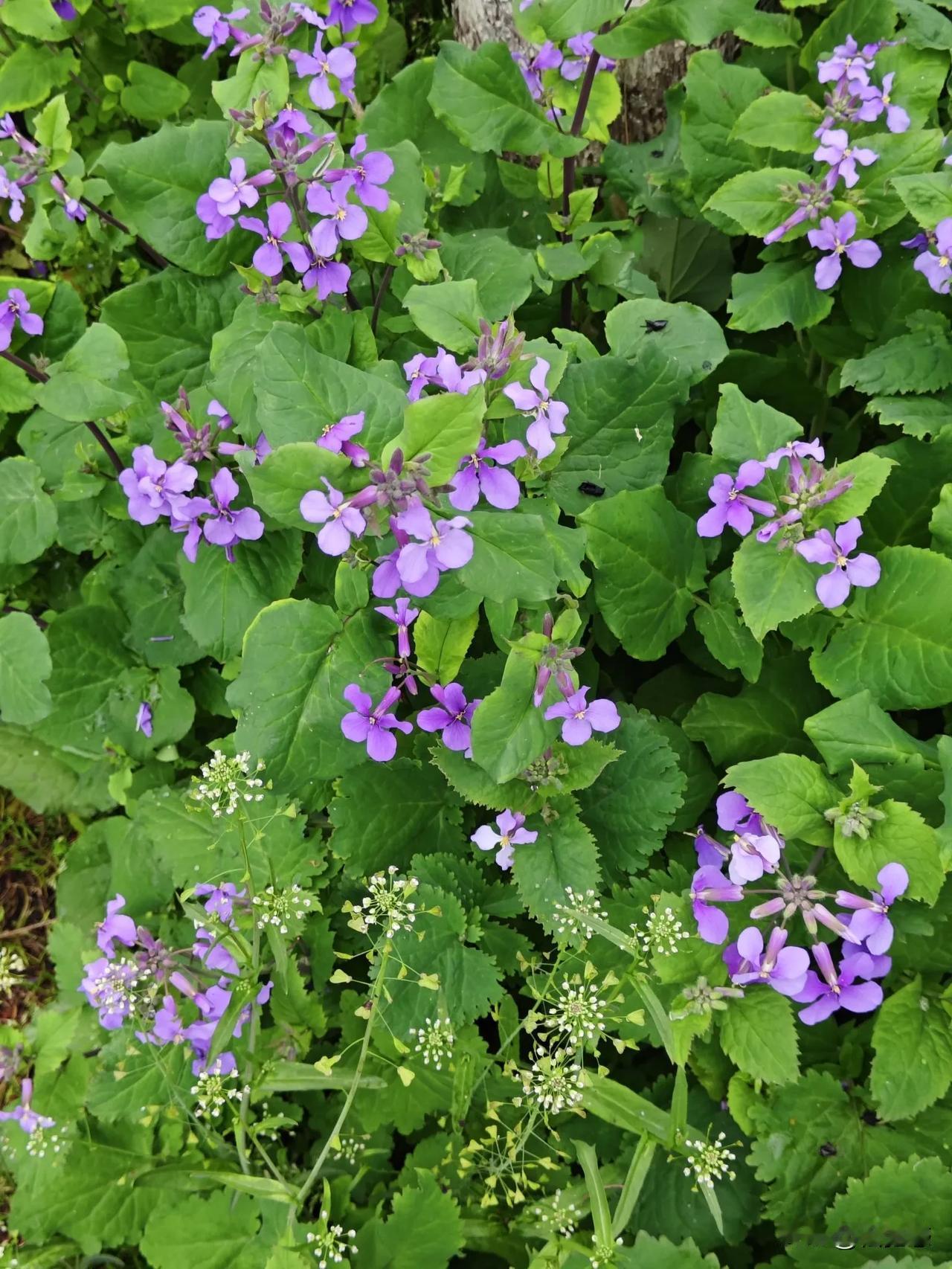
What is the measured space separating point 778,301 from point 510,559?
1.46m

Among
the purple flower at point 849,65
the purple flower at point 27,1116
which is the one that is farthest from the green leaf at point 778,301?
the purple flower at point 27,1116

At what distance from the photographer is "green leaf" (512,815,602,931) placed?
2.26 m

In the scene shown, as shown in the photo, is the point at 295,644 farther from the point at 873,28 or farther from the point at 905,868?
the point at 873,28

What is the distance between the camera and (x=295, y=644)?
218 cm

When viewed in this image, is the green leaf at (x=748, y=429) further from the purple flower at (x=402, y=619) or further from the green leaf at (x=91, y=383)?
the green leaf at (x=91, y=383)

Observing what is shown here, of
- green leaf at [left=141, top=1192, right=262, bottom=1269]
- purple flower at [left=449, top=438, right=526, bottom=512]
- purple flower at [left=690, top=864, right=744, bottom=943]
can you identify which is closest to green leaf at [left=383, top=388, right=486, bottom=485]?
purple flower at [left=449, top=438, right=526, bottom=512]

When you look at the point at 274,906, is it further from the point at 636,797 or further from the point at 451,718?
the point at 636,797

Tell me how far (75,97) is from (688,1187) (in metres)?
4.72

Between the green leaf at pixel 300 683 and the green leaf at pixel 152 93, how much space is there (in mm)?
2624

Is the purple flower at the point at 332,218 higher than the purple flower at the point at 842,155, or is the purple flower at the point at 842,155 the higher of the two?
the purple flower at the point at 842,155

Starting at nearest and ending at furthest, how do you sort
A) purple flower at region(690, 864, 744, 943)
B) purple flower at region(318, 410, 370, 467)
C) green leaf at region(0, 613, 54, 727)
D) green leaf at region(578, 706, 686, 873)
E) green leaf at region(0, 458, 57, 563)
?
purple flower at region(318, 410, 370, 467) → purple flower at region(690, 864, 744, 943) → green leaf at region(578, 706, 686, 873) → green leaf at region(0, 613, 54, 727) → green leaf at region(0, 458, 57, 563)

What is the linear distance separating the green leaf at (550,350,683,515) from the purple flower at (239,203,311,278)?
2.60ft

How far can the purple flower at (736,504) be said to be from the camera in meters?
2.18

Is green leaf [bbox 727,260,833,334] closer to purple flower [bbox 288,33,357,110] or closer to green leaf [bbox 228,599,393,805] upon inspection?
purple flower [bbox 288,33,357,110]
